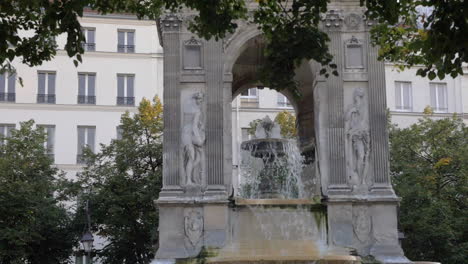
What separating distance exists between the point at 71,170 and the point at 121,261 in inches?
609

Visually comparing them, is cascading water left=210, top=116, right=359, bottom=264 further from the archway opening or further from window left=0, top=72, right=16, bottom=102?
window left=0, top=72, right=16, bottom=102

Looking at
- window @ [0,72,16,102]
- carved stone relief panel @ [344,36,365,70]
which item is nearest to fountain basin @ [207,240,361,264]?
carved stone relief panel @ [344,36,365,70]

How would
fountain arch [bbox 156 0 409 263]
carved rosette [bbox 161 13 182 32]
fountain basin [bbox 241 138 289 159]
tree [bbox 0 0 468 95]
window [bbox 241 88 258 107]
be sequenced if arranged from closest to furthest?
1. tree [bbox 0 0 468 95]
2. fountain arch [bbox 156 0 409 263]
3. carved rosette [bbox 161 13 182 32]
4. fountain basin [bbox 241 138 289 159]
5. window [bbox 241 88 258 107]

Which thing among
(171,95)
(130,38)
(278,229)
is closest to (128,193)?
(171,95)

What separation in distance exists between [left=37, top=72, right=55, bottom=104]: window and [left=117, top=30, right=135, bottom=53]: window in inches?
195

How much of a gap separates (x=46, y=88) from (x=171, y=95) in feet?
96.3

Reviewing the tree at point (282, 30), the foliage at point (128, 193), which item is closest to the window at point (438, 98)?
the foliage at point (128, 193)

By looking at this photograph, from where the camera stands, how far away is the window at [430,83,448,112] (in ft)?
175

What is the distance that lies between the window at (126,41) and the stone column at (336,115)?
30.4 metres

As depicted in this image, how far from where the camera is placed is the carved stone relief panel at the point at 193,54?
23.5 metres

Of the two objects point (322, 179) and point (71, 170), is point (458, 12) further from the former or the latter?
point (71, 170)

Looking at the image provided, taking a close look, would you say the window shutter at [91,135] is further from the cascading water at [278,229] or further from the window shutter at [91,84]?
the cascading water at [278,229]

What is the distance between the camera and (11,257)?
3234 centimetres

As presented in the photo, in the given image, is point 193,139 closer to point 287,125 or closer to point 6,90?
point 287,125
